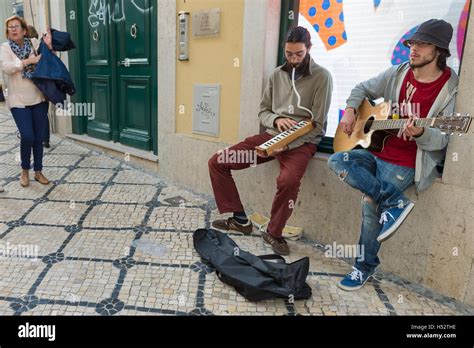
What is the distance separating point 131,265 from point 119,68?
11.4ft

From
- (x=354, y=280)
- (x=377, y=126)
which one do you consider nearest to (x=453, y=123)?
(x=377, y=126)

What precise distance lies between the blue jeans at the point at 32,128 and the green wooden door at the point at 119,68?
48.8 inches

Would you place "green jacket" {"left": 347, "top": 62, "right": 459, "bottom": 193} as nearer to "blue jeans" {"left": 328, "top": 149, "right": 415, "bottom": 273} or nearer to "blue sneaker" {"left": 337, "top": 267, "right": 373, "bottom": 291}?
"blue jeans" {"left": 328, "top": 149, "right": 415, "bottom": 273}

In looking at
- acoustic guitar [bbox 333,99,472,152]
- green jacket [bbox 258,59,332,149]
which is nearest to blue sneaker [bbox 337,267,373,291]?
acoustic guitar [bbox 333,99,472,152]

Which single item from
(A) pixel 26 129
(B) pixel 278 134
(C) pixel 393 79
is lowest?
(A) pixel 26 129

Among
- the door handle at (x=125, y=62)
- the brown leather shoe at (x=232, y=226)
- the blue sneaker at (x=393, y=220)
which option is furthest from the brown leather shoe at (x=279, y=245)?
the door handle at (x=125, y=62)

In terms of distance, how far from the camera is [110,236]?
3.19 m

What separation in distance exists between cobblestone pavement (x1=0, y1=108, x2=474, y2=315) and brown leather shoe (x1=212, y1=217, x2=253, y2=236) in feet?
0.24

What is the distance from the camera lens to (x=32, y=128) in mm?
4113

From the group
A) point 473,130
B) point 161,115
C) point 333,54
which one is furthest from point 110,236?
point 473,130

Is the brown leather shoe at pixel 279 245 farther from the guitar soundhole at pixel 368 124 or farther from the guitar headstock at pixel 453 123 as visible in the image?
the guitar headstock at pixel 453 123

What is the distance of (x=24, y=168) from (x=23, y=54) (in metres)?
1.18

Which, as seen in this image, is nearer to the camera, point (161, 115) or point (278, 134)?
point (278, 134)

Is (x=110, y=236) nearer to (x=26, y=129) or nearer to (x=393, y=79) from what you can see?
(x=26, y=129)
